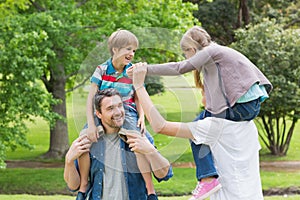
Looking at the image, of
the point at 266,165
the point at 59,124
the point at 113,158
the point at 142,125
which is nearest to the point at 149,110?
the point at 142,125

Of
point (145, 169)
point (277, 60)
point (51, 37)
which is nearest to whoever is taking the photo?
point (145, 169)

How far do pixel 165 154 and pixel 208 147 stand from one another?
1.69 feet

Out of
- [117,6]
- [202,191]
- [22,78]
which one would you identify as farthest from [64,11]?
[202,191]

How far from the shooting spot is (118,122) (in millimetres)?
3574

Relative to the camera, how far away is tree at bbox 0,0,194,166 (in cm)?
1120

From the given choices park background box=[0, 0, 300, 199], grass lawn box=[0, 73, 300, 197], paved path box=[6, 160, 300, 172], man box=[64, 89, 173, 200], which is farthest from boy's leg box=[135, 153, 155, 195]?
paved path box=[6, 160, 300, 172]

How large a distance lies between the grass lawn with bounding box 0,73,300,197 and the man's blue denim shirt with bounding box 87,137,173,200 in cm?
18

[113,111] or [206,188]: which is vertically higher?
[113,111]

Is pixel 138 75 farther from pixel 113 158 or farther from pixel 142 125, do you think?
pixel 113 158

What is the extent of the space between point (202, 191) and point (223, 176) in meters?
0.18

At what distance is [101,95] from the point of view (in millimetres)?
3576

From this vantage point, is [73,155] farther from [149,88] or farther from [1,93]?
[1,93]

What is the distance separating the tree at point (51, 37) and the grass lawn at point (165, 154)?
0.88 metres

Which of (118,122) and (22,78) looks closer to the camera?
(118,122)
